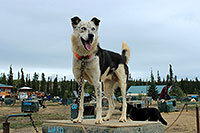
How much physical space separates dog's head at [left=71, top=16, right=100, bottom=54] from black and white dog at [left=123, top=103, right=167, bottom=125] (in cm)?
495

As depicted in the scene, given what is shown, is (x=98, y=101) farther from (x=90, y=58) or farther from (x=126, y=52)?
(x=126, y=52)

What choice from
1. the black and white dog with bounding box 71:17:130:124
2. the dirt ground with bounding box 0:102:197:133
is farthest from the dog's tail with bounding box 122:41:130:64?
the dirt ground with bounding box 0:102:197:133

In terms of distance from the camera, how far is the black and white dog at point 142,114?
334 inches

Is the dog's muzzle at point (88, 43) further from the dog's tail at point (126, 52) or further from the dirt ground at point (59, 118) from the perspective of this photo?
the dirt ground at point (59, 118)

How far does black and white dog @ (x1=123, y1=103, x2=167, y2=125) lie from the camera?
8484 millimetres

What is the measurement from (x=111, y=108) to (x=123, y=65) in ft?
3.34

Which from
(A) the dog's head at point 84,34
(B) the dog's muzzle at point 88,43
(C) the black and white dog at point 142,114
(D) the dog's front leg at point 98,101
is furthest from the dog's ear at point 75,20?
(C) the black and white dog at point 142,114

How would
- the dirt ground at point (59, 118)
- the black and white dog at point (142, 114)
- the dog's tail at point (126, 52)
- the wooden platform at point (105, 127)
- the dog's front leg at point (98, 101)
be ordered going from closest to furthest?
the wooden platform at point (105, 127) < the dog's front leg at point (98, 101) < the dog's tail at point (126, 52) < the black and white dog at point (142, 114) < the dirt ground at point (59, 118)

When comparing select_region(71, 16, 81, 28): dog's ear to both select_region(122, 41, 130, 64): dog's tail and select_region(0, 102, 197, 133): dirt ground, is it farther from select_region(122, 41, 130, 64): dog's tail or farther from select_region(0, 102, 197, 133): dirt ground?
select_region(0, 102, 197, 133): dirt ground

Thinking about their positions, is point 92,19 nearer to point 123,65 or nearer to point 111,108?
point 123,65

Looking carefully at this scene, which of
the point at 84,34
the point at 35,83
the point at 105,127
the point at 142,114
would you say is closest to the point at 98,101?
the point at 105,127

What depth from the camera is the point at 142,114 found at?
8680 millimetres

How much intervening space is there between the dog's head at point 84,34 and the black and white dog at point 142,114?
4.95 metres

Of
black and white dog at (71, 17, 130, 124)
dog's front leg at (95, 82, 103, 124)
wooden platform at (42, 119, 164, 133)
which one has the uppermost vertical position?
black and white dog at (71, 17, 130, 124)
